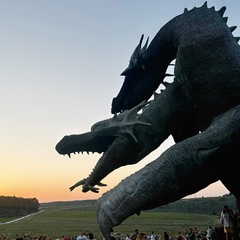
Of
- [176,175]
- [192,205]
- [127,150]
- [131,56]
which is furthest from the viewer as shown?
[192,205]

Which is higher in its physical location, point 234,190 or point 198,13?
point 198,13

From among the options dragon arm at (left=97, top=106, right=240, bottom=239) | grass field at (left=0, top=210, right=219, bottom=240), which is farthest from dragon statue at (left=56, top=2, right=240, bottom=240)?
grass field at (left=0, top=210, right=219, bottom=240)

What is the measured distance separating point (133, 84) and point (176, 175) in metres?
1.54

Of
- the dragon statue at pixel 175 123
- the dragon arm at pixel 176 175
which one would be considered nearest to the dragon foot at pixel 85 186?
the dragon statue at pixel 175 123

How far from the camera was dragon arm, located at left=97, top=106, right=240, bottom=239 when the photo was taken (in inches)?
129

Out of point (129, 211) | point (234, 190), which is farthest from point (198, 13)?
point (129, 211)

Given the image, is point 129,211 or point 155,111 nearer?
point 129,211

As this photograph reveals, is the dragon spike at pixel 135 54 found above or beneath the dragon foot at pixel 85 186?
above

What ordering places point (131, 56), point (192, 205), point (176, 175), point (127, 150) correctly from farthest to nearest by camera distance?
Result: point (192, 205), point (131, 56), point (127, 150), point (176, 175)

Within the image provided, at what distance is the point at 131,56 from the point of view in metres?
4.58

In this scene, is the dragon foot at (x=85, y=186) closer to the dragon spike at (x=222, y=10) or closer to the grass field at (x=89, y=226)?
the dragon spike at (x=222, y=10)

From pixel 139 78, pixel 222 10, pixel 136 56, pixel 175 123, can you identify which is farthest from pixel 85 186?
pixel 222 10

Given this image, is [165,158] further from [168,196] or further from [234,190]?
[234,190]

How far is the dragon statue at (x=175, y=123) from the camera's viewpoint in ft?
10.9
